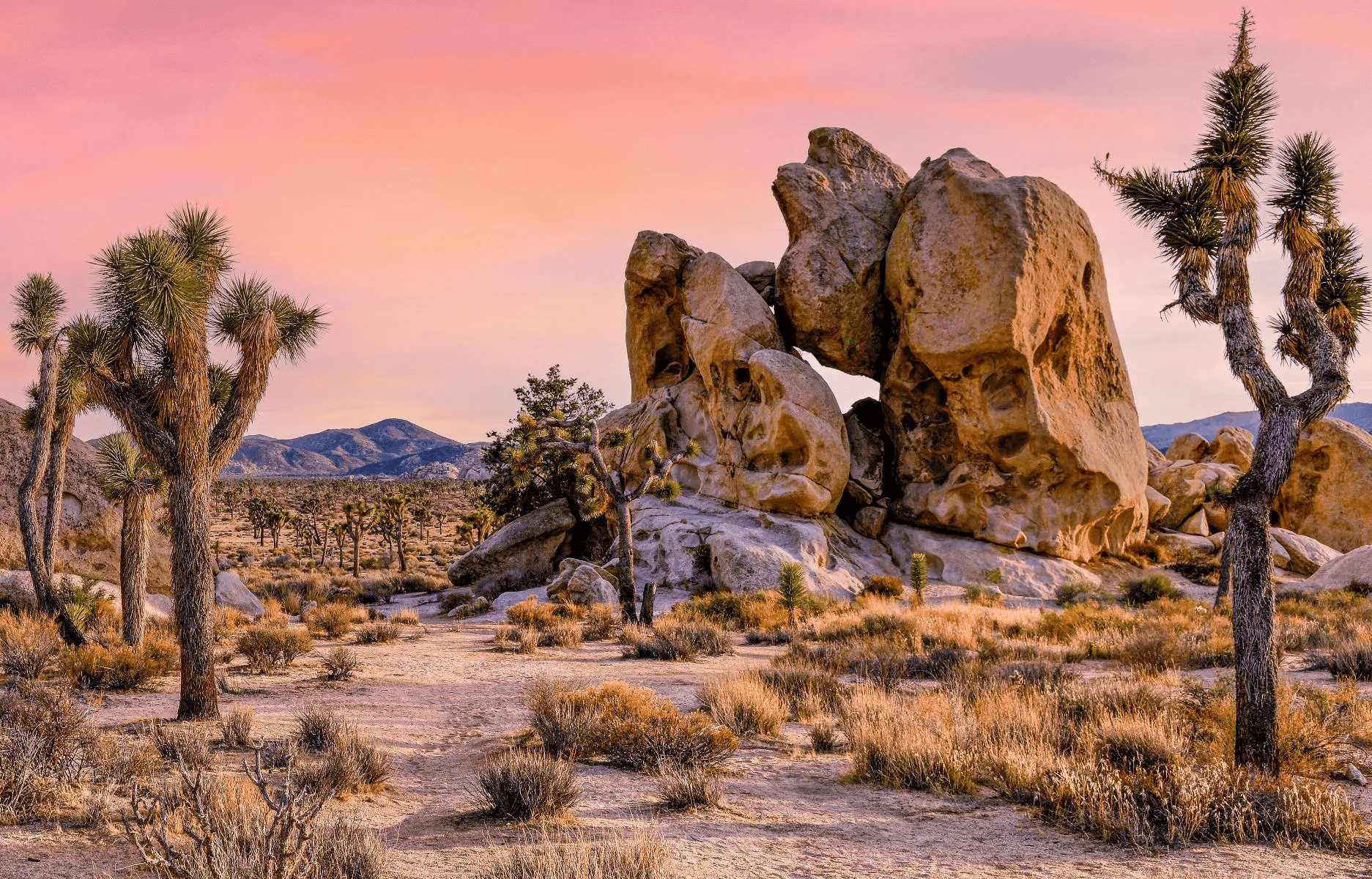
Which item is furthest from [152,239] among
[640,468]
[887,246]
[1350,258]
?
[887,246]

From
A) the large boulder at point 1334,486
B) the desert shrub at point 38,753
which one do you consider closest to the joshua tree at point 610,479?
the desert shrub at point 38,753

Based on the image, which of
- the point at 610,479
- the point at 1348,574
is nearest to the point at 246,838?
the point at 610,479

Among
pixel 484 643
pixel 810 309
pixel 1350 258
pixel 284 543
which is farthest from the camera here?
pixel 284 543

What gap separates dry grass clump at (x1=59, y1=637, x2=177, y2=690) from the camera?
10.4 m

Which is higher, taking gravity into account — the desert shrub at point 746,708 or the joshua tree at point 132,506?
the joshua tree at point 132,506

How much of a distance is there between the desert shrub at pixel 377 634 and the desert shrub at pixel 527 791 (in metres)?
11.3

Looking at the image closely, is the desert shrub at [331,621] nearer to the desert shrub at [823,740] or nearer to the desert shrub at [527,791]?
the desert shrub at [823,740]

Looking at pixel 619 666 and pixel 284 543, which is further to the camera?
pixel 284 543

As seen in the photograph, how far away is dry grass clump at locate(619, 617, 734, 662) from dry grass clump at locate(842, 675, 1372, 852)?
5023 mm

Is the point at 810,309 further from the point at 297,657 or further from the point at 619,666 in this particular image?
the point at 297,657

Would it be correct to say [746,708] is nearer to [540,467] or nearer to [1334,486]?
[540,467]

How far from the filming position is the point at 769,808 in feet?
21.0

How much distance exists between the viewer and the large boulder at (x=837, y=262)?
28625 mm

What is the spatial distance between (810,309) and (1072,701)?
2111 cm
